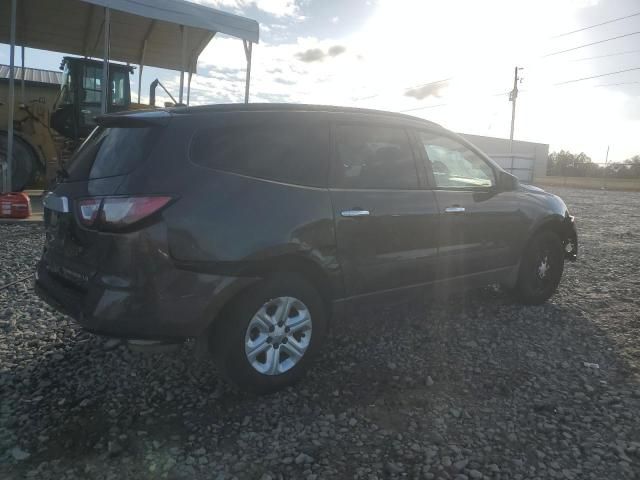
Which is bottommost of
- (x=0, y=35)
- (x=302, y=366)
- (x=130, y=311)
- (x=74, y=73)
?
(x=302, y=366)

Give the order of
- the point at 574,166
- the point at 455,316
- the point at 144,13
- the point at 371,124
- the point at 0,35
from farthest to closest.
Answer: the point at 574,166, the point at 0,35, the point at 144,13, the point at 455,316, the point at 371,124

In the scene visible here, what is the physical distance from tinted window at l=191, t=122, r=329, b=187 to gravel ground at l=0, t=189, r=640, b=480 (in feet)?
4.56

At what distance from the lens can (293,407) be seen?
2979 mm

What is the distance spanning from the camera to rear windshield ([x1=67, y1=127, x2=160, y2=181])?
2768 mm

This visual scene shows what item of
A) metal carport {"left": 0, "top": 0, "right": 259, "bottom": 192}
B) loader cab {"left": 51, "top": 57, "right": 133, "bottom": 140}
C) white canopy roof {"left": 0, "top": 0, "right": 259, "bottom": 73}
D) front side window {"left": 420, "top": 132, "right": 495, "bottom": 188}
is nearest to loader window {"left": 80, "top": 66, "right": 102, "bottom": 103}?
loader cab {"left": 51, "top": 57, "right": 133, "bottom": 140}

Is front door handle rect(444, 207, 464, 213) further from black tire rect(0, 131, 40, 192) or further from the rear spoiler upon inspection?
black tire rect(0, 131, 40, 192)

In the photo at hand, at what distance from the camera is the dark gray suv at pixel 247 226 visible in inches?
104

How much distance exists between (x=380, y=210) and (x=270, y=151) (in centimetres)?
91

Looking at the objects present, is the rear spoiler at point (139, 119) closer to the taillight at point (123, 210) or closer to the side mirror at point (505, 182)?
the taillight at point (123, 210)

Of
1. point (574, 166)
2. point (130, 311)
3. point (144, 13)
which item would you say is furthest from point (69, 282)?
point (574, 166)

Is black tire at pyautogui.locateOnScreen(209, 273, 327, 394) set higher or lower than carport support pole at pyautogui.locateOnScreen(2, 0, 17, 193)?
lower

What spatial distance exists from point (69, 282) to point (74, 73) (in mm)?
10760

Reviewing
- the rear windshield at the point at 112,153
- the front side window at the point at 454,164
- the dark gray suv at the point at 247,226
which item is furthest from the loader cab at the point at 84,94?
the front side window at the point at 454,164

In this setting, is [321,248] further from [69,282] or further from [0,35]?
[0,35]
